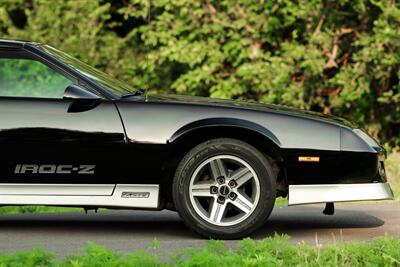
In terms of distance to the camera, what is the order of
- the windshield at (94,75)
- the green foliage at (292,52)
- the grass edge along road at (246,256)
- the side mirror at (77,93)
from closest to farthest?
the grass edge along road at (246,256), the side mirror at (77,93), the windshield at (94,75), the green foliage at (292,52)

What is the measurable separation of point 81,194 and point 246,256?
71.1 inches

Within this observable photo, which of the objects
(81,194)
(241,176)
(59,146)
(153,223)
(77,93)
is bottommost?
(153,223)

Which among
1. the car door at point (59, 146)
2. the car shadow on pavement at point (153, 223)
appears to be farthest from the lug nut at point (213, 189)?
the car door at point (59, 146)

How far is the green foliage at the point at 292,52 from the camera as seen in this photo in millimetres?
15883

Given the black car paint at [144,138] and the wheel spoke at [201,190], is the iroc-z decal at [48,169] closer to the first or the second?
the black car paint at [144,138]

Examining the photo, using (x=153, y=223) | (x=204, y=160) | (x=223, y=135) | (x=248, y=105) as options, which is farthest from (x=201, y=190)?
(x=153, y=223)

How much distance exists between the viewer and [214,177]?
8281 mm

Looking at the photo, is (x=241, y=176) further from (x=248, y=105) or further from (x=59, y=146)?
(x=59, y=146)

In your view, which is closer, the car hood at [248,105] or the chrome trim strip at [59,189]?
the chrome trim strip at [59,189]

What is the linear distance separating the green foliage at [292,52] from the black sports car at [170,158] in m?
7.10

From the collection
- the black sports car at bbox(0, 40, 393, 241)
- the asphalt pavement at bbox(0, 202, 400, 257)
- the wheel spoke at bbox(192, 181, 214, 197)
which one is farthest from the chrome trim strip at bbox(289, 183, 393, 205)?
the wheel spoke at bbox(192, 181, 214, 197)

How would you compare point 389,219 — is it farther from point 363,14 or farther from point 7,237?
point 363,14

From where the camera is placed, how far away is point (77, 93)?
8.20 meters

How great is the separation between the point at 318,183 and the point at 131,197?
1.40 metres
